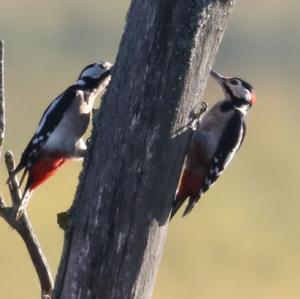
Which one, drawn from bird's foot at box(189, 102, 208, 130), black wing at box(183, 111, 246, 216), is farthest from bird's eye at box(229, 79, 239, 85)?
bird's foot at box(189, 102, 208, 130)

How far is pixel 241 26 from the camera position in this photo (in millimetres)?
18562

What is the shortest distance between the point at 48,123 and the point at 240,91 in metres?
0.94

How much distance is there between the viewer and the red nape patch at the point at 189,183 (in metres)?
5.28

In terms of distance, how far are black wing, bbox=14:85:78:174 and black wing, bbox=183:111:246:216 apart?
731 mm

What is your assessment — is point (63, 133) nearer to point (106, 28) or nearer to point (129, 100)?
point (129, 100)

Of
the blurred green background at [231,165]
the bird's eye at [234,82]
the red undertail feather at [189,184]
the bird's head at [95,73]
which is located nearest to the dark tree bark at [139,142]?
the red undertail feather at [189,184]

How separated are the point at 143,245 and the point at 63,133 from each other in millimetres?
1852

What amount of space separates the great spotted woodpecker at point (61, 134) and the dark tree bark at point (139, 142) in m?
1.59

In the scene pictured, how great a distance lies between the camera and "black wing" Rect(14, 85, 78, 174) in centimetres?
600

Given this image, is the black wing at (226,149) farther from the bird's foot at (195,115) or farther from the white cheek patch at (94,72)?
the bird's foot at (195,115)

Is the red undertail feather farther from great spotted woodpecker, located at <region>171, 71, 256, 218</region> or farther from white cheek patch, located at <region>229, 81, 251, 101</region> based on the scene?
white cheek patch, located at <region>229, 81, 251, 101</region>

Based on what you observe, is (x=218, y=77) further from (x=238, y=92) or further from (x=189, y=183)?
(x=189, y=183)

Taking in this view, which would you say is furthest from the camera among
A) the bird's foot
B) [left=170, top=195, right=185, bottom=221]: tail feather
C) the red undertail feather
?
the red undertail feather

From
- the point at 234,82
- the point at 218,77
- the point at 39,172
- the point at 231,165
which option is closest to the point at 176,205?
the point at 218,77
